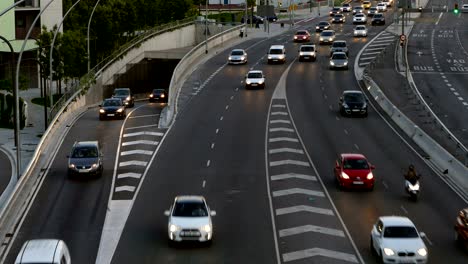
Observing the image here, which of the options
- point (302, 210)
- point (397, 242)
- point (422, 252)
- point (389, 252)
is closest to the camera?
point (422, 252)

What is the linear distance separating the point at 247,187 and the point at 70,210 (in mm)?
8040

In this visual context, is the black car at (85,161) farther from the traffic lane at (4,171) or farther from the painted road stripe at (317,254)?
the painted road stripe at (317,254)

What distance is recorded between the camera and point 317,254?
29719mm

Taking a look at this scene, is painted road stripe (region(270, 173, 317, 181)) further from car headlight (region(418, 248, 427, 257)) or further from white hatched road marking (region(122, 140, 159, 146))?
car headlight (region(418, 248, 427, 257))

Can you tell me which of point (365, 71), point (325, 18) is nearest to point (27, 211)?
point (365, 71)

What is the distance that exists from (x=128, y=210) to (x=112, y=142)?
16127mm

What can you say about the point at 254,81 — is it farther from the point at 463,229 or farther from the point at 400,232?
the point at 400,232

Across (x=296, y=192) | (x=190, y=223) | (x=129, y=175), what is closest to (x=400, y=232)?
(x=190, y=223)

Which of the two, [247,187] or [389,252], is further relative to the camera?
[247,187]

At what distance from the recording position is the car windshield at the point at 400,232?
2858 centimetres

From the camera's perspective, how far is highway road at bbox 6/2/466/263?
30.9m

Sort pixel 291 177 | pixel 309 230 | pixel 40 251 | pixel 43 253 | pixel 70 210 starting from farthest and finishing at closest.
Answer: pixel 291 177
pixel 70 210
pixel 309 230
pixel 40 251
pixel 43 253

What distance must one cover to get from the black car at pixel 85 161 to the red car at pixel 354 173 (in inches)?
436

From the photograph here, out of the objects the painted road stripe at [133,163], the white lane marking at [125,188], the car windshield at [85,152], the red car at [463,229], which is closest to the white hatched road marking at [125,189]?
the white lane marking at [125,188]
